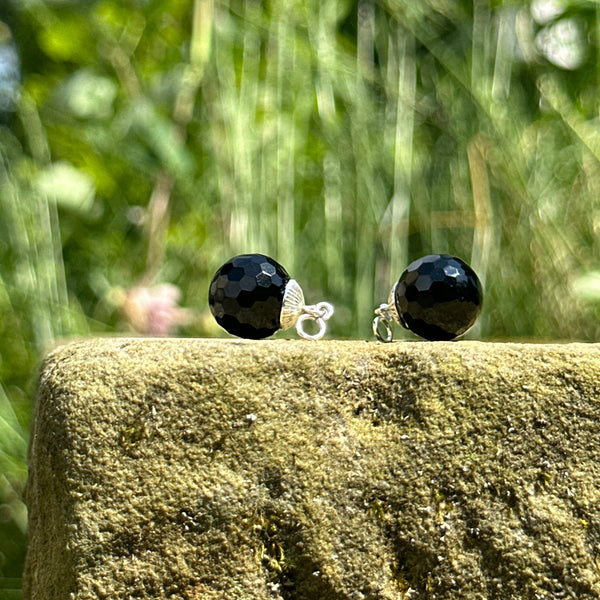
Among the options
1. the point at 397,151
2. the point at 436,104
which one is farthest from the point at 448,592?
the point at 436,104

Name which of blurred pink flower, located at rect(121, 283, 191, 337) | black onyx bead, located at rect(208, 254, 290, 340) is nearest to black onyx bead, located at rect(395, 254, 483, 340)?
black onyx bead, located at rect(208, 254, 290, 340)

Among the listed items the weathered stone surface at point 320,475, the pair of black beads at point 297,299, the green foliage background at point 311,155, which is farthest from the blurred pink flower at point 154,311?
the weathered stone surface at point 320,475

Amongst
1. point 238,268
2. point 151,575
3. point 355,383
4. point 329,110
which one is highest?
point 329,110

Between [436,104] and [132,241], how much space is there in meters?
0.55

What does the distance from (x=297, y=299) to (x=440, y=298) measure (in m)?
0.13

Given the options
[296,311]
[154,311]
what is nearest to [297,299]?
[296,311]

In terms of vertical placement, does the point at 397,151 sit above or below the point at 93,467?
above

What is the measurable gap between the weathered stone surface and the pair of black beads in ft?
0.38

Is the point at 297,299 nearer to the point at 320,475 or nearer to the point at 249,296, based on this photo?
the point at 249,296

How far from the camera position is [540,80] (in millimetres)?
1074

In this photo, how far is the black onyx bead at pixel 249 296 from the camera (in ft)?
2.06

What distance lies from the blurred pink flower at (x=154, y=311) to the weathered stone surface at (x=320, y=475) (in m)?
0.49

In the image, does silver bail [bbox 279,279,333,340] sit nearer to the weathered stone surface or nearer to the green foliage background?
the weathered stone surface

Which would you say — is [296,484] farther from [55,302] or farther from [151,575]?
[55,302]
